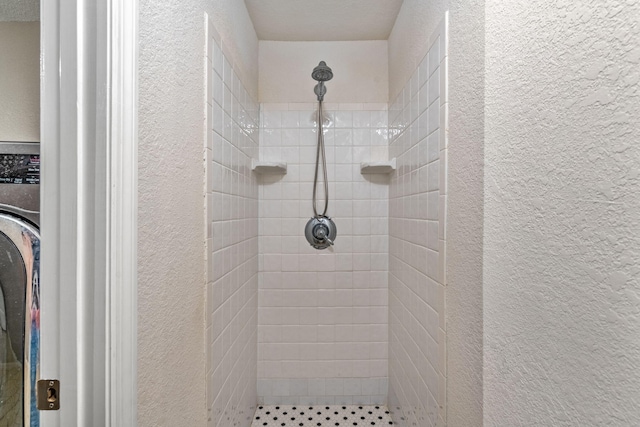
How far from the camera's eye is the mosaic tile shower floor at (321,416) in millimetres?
1862

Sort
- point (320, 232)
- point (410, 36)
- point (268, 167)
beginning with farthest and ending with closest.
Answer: point (320, 232)
point (268, 167)
point (410, 36)

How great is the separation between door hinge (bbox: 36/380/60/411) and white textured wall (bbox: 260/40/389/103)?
69.7 inches

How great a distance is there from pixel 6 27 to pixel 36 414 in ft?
2.70

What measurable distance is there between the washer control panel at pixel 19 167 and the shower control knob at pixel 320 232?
1.47 meters

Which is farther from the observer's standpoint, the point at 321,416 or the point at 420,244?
the point at 321,416

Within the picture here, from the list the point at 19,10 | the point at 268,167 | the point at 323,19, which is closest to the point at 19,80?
the point at 19,10

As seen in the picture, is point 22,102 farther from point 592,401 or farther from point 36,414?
point 592,401

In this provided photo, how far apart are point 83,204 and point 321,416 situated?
5.97 feet

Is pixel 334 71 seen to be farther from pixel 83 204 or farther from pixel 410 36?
pixel 83 204

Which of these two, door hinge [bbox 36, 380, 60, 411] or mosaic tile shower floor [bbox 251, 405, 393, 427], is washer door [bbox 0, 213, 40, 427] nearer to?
door hinge [bbox 36, 380, 60, 411]

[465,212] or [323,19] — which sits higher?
[323,19]

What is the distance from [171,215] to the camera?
0.88 m

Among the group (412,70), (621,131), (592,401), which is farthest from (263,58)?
(592,401)

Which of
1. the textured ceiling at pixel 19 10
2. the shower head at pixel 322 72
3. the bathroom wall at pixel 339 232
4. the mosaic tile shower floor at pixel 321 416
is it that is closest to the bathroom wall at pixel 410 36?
the bathroom wall at pixel 339 232
